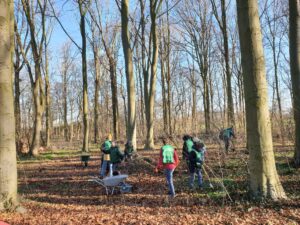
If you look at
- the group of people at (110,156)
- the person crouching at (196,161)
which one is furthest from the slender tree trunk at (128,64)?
the person crouching at (196,161)

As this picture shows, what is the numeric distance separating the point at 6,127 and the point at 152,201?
13.7 feet

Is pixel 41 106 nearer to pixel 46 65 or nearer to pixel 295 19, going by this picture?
pixel 46 65

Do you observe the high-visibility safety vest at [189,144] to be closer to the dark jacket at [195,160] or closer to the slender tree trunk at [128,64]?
the dark jacket at [195,160]

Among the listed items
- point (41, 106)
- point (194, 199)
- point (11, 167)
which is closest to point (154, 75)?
→ point (41, 106)

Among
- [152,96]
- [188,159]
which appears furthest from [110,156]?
[152,96]

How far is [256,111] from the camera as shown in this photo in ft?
22.8

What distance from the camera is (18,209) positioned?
6914mm

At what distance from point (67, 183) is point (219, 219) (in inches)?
295

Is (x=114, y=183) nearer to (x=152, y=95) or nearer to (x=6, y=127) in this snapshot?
(x=6, y=127)

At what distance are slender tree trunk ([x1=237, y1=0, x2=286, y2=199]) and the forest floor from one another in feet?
1.40

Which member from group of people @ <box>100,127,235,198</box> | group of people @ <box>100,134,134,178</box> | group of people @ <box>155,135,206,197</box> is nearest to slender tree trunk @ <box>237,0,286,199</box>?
group of people @ <box>100,127,235,198</box>

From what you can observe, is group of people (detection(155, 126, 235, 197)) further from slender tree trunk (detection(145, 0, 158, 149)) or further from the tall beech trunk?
the tall beech trunk

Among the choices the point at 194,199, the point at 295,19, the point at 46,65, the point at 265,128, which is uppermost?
the point at 46,65

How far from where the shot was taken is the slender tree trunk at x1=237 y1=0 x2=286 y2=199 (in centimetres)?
693
